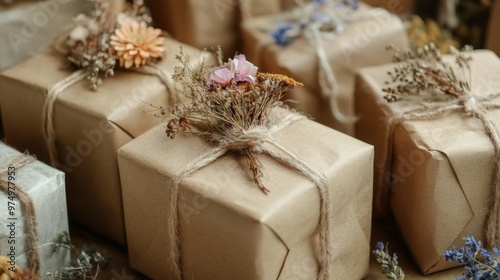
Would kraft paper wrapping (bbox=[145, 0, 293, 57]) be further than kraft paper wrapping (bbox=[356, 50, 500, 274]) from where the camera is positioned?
Yes

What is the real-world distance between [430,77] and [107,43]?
0.69m

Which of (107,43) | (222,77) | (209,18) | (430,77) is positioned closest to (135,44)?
(107,43)

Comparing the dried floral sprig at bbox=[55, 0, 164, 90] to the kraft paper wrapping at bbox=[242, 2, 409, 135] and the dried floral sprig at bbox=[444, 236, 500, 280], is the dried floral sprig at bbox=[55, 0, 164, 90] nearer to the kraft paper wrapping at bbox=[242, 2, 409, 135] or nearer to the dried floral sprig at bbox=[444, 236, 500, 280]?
the kraft paper wrapping at bbox=[242, 2, 409, 135]

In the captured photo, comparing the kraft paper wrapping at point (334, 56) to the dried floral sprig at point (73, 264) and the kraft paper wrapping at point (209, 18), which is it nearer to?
the kraft paper wrapping at point (209, 18)

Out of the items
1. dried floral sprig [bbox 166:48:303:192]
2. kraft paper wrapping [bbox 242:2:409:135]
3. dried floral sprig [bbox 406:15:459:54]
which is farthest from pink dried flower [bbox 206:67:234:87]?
dried floral sprig [bbox 406:15:459:54]

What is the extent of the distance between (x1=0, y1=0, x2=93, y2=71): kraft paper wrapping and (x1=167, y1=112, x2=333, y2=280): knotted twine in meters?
0.64

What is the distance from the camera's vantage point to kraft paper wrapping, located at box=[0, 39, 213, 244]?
1.36 meters

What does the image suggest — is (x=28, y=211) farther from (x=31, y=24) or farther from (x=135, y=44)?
(x=31, y=24)

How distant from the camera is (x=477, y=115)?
4.38 feet

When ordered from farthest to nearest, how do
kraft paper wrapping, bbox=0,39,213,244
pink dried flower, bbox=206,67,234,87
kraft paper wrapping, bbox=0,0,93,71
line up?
kraft paper wrapping, bbox=0,0,93,71
kraft paper wrapping, bbox=0,39,213,244
pink dried flower, bbox=206,67,234,87

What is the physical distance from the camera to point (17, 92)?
1.46 metres

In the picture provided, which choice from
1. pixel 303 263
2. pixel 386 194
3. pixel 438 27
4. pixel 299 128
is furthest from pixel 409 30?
pixel 303 263

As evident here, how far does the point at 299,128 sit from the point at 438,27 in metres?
1.10

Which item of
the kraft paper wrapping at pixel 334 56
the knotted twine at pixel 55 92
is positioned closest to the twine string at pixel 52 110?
the knotted twine at pixel 55 92
